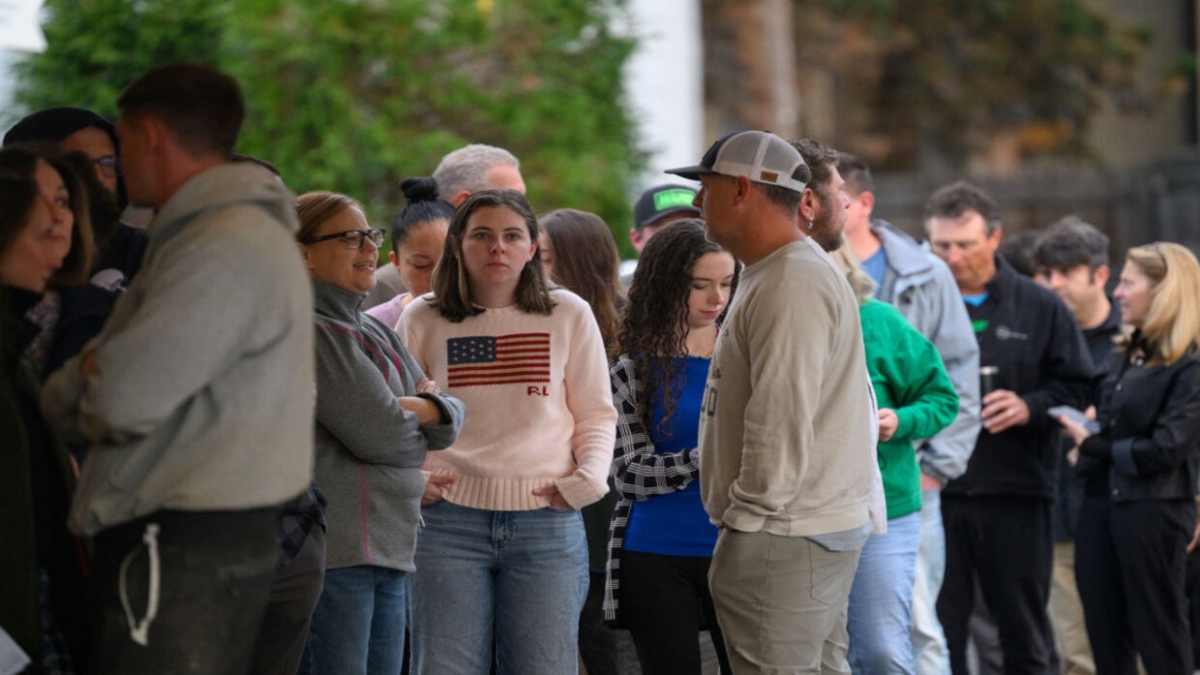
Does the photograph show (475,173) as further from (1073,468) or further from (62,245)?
(1073,468)

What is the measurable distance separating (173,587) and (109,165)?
1406 mm

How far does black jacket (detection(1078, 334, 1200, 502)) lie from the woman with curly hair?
7.50 feet

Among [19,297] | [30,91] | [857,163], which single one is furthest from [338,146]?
[19,297]

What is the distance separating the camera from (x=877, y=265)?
6.62m

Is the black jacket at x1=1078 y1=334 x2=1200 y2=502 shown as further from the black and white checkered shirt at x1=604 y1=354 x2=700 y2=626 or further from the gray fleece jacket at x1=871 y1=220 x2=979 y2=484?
the black and white checkered shirt at x1=604 y1=354 x2=700 y2=626

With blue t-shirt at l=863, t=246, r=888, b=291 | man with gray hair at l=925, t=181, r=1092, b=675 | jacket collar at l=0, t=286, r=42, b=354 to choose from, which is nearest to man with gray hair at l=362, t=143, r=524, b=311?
blue t-shirt at l=863, t=246, r=888, b=291

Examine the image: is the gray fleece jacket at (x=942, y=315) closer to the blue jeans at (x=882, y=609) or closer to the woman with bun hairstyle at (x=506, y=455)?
the blue jeans at (x=882, y=609)

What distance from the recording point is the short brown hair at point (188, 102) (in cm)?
346

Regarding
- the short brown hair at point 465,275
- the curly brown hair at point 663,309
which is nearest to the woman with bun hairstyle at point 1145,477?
the curly brown hair at point 663,309

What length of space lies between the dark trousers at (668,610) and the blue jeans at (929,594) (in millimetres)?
1664

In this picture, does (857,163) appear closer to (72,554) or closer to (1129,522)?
(1129,522)

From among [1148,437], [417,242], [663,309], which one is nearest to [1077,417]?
[1148,437]

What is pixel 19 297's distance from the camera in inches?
144

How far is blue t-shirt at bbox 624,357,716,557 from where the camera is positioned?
473 cm
